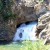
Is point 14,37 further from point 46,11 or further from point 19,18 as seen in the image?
point 46,11

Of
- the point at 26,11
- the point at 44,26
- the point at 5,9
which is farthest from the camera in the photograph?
the point at 26,11

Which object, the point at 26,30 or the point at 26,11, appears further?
the point at 26,11

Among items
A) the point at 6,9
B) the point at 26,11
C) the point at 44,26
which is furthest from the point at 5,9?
the point at 44,26

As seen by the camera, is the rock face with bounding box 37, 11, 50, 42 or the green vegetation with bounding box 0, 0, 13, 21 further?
the green vegetation with bounding box 0, 0, 13, 21

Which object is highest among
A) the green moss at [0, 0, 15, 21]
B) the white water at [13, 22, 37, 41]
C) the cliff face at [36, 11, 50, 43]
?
the green moss at [0, 0, 15, 21]

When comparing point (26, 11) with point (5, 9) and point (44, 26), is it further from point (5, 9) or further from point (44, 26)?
point (44, 26)

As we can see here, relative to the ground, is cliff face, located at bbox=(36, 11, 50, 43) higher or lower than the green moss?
lower

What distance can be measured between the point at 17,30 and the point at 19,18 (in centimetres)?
127

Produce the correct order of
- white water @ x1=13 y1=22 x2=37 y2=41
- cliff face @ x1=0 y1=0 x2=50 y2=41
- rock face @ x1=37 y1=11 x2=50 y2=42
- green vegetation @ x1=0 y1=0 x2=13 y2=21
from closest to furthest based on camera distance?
rock face @ x1=37 y1=11 x2=50 y2=42, white water @ x1=13 y1=22 x2=37 y2=41, green vegetation @ x1=0 y1=0 x2=13 y2=21, cliff face @ x1=0 y1=0 x2=50 y2=41

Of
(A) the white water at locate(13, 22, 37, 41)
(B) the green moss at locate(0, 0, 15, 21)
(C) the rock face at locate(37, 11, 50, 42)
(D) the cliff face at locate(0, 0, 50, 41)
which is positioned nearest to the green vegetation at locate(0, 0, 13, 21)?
(B) the green moss at locate(0, 0, 15, 21)

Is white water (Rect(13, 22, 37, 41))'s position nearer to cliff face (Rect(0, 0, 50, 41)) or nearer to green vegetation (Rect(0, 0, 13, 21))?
cliff face (Rect(0, 0, 50, 41))

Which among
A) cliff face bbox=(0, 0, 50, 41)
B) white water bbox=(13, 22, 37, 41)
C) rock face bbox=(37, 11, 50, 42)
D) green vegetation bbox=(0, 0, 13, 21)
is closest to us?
rock face bbox=(37, 11, 50, 42)

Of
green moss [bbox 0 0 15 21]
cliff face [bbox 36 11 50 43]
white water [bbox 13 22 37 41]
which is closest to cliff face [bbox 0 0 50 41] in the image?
green moss [bbox 0 0 15 21]

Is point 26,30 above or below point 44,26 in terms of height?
below
